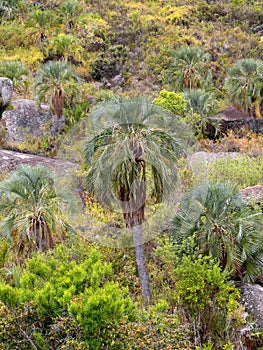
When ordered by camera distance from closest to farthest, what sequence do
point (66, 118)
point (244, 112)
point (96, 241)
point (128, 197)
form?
point (128, 197) → point (96, 241) → point (66, 118) → point (244, 112)

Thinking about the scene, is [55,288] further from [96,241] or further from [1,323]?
[96,241]

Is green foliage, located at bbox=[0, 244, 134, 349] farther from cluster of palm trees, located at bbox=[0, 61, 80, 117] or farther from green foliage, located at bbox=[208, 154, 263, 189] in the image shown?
cluster of palm trees, located at bbox=[0, 61, 80, 117]

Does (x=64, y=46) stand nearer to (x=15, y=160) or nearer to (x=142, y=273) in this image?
(x=15, y=160)

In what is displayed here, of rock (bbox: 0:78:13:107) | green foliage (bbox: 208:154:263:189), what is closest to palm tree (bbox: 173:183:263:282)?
green foliage (bbox: 208:154:263:189)

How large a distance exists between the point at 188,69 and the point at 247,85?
3906 millimetres

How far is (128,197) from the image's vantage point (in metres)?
11.3

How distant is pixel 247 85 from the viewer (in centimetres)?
2634

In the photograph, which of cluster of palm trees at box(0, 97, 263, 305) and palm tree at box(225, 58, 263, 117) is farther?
palm tree at box(225, 58, 263, 117)

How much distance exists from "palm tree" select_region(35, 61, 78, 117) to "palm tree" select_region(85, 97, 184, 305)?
1387 centimetres

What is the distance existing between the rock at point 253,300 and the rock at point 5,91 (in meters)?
17.3

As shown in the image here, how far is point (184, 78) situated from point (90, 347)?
74.7 feet

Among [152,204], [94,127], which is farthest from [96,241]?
[94,127]

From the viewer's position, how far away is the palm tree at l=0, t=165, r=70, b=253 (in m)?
12.7

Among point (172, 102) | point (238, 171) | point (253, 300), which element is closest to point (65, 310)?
point (253, 300)
